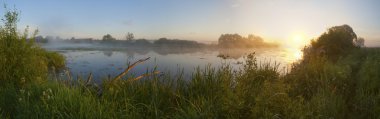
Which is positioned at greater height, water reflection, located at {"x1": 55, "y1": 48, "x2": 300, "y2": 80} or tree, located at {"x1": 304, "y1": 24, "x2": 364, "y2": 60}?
tree, located at {"x1": 304, "y1": 24, "x2": 364, "y2": 60}

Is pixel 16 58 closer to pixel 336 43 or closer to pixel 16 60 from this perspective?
pixel 16 60

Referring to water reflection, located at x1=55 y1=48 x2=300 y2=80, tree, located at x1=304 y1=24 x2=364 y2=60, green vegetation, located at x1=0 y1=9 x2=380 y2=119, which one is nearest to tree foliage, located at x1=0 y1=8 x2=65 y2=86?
green vegetation, located at x1=0 y1=9 x2=380 y2=119

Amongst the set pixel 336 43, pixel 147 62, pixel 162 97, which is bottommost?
pixel 147 62

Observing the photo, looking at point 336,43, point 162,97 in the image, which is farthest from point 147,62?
point 162,97

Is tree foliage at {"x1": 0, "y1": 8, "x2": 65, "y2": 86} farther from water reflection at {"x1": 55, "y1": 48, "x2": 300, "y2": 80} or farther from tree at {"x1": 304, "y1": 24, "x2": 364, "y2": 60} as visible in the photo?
tree at {"x1": 304, "y1": 24, "x2": 364, "y2": 60}

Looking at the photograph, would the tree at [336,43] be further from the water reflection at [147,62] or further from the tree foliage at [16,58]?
the tree foliage at [16,58]

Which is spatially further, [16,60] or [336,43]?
[336,43]

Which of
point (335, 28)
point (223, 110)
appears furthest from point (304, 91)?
point (335, 28)

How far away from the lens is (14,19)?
10391 mm

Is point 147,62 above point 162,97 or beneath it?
beneath

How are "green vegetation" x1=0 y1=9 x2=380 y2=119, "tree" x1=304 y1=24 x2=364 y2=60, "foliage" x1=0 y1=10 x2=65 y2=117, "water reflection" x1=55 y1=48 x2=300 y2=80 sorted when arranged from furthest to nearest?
1. "tree" x1=304 y1=24 x2=364 y2=60
2. "water reflection" x1=55 y1=48 x2=300 y2=80
3. "foliage" x1=0 y1=10 x2=65 y2=117
4. "green vegetation" x1=0 y1=9 x2=380 y2=119

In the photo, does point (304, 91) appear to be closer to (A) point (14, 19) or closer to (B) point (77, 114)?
(B) point (77, 114)

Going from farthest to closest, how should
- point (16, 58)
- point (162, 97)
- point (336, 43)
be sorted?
point (336, 43), point (16, 58), point (162, 97)

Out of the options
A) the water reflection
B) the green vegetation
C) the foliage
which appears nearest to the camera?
the green vegetation
